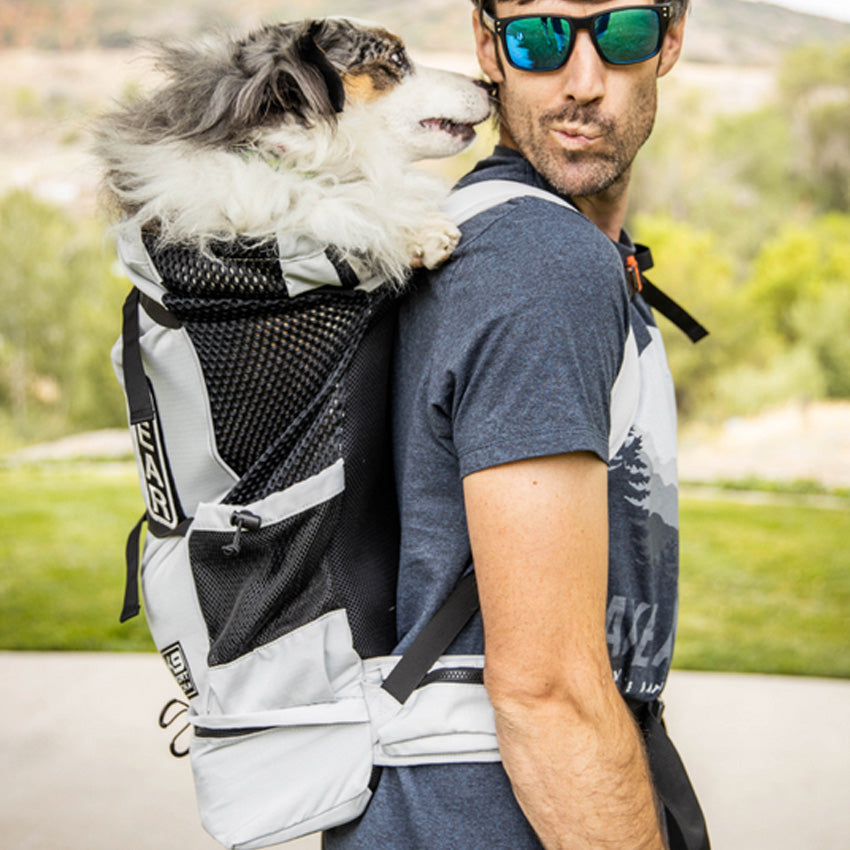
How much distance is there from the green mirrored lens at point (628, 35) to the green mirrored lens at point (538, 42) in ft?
0.18

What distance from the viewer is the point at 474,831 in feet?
3.59

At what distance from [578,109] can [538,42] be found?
11cm

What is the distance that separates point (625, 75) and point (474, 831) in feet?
3.63

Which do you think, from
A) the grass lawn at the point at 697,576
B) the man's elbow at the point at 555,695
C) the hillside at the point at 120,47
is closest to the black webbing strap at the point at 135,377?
the man's elbow at the point at 555,695

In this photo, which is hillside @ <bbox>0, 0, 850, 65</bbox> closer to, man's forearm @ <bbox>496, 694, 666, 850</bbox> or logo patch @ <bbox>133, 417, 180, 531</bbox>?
logo patch @ <bbox>133, 417, 180, 531</bbox>

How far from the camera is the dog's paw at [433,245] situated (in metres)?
1.17

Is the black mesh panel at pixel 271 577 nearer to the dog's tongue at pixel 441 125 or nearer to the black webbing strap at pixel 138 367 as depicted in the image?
the black webbing strap at pixel 138 367

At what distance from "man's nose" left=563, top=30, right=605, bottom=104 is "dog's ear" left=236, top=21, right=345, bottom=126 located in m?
0.37

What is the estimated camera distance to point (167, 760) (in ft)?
12.4

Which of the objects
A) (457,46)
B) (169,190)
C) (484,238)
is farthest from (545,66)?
(457,46)

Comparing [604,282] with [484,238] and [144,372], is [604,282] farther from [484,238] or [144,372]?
[144,372]

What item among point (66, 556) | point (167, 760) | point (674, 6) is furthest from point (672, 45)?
point (66, 556)

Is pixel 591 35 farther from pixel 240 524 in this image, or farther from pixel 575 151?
pixel 240 524

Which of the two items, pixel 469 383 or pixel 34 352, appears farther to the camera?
pixel 34 352
